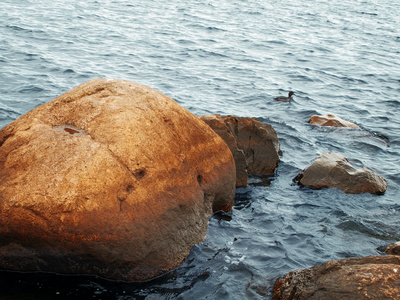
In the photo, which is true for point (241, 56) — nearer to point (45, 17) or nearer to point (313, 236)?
point (45, 17)

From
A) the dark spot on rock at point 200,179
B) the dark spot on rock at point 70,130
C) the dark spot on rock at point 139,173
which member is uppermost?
the dark spot on rock at point 70,130

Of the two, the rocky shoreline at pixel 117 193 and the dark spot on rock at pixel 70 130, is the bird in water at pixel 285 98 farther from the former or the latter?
the dark spot on rock at pixel 70 130

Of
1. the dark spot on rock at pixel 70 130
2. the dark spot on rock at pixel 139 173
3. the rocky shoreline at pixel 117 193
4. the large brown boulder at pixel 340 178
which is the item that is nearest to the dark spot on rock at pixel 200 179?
the rocky shoreline at pixel 117 193

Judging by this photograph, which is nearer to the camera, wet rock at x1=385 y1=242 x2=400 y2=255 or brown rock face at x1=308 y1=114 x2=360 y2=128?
wet rock at x1=385 y1=242 x2=400 y2=255

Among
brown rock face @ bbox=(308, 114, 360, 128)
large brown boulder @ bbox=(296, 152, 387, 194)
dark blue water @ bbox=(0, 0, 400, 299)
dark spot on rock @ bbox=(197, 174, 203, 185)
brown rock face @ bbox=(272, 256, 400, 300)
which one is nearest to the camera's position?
brown rock face @ bbox=(272, 256, 400, 300)

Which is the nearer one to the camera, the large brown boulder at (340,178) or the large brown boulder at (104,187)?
the large brown boulder at (104,187)

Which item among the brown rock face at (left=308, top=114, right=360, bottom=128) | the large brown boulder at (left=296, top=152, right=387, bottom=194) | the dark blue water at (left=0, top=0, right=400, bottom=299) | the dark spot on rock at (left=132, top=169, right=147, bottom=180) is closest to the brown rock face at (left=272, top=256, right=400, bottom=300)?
the dark blue water at (left=0, top=0, right=400, bottom=299)

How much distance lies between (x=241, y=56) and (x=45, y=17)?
9.03m

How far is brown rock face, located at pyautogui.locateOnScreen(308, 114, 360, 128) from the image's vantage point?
11.7 metres

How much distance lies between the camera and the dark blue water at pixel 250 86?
6082 millimetres

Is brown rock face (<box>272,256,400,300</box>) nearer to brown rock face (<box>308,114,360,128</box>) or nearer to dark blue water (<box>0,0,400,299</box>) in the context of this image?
dark blue water (<box>0,0,400,299</box>)

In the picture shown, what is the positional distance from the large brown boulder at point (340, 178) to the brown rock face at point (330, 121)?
318cm

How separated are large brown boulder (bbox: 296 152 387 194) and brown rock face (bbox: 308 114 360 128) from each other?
3.18 m

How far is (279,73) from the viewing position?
53.9ft
